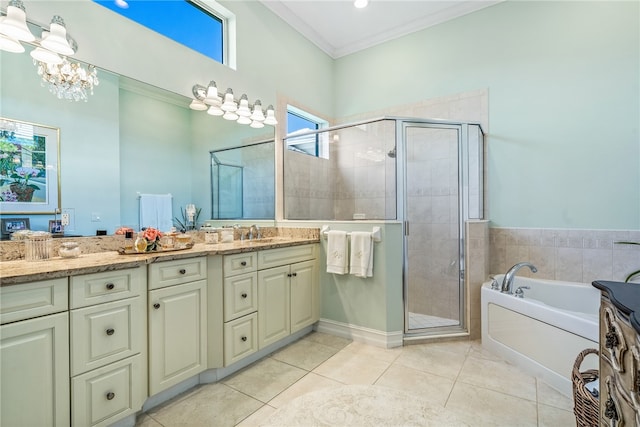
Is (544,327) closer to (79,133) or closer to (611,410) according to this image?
(611,410)

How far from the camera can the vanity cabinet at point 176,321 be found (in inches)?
65.2

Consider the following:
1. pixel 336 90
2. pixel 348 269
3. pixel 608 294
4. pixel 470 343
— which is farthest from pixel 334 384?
pixel 336 90

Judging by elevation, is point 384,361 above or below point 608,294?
below

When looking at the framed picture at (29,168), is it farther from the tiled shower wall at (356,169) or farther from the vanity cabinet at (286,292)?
the tiled shower wall at (356,169)

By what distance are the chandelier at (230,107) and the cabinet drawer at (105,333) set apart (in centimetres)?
161

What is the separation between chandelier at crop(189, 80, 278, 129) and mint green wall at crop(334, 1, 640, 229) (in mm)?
1867

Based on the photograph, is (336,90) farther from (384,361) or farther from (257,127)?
(384,361)

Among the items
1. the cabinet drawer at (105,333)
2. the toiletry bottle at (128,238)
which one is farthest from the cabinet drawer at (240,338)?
the toiletry bottle at (128,238)

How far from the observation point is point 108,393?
4.73 feet

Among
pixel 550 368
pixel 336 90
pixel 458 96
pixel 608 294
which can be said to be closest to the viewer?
pixel 608 294

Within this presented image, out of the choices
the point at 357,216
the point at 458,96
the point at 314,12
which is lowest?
the point at 357,216

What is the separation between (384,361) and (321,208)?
1.60 m

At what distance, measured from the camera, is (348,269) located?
2.68 m

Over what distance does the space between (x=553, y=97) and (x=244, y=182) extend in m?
3.03
